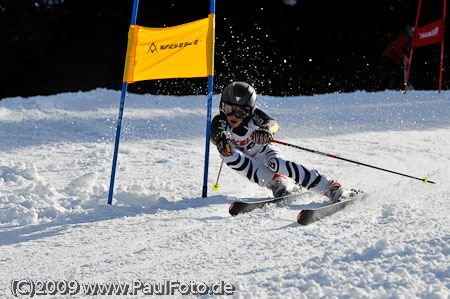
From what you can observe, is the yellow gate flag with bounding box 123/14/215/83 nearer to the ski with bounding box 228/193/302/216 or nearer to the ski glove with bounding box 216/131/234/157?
the ski glove with bounding box 216/131/234/157

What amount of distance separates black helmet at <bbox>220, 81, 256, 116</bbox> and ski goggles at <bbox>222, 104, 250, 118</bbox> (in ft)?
0.06

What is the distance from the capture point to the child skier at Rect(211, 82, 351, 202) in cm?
360

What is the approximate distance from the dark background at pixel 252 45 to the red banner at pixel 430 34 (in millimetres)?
4302

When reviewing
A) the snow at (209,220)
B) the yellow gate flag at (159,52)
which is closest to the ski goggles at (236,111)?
the yellow gate flag at (159,52)

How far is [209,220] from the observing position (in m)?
3.20

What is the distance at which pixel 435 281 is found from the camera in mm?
2045

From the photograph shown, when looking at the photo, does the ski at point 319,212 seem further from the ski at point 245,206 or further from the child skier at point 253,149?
the ski at point 245,206

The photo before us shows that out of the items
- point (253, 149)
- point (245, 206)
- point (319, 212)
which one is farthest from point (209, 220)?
point (253, 149)

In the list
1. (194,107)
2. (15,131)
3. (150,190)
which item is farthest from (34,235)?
(194,107)

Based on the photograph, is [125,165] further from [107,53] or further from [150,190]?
[107,53]

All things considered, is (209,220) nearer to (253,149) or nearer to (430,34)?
(253,149)

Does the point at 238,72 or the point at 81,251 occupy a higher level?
the point at 238,72

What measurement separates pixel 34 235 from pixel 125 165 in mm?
2039

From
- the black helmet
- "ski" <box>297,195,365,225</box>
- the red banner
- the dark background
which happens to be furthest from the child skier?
the dark background
